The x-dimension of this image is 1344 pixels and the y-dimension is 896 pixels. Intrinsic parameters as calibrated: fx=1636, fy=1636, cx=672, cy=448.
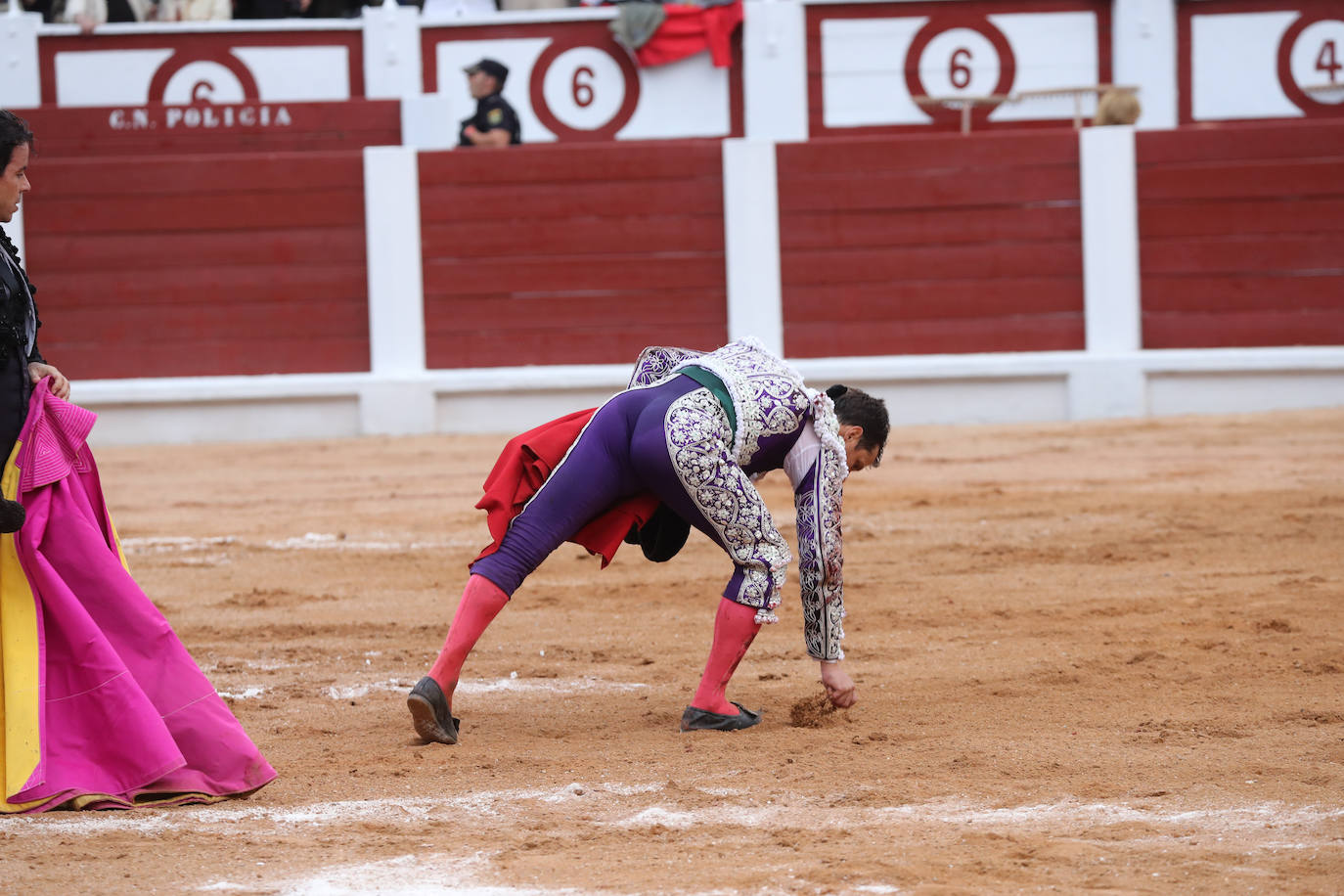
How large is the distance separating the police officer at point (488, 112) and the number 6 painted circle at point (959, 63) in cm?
321

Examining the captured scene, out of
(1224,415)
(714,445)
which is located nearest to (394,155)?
(1224,415)

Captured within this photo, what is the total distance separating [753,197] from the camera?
940 cm

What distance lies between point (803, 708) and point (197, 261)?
6874 millimetres

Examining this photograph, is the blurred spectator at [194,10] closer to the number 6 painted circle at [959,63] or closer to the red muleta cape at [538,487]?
the number 6 painted circle at [959,63]

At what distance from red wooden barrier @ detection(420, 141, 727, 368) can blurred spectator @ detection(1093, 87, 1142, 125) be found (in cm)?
226

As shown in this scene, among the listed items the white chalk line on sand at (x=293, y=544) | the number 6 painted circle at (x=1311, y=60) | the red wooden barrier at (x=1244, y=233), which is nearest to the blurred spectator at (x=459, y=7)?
the red wooden barrier at (x=1244, y=233)

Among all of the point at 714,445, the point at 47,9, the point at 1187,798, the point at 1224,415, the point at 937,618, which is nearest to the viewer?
the point at 1187,798

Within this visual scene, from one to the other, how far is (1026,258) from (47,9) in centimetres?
708

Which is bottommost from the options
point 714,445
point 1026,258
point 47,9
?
point 714,445

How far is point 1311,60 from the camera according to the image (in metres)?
11.5

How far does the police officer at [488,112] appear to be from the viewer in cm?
962

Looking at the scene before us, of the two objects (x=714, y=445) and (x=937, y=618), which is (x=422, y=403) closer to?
(x=937, y=618)

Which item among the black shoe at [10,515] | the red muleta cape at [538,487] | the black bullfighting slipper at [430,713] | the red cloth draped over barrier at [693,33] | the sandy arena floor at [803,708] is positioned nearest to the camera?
the sandy arena floor at [803,708]

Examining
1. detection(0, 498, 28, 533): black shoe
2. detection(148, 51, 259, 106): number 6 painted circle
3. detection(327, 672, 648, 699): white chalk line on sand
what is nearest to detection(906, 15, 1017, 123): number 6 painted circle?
detection(148, 51, 259, 106): number 6 painted circle
